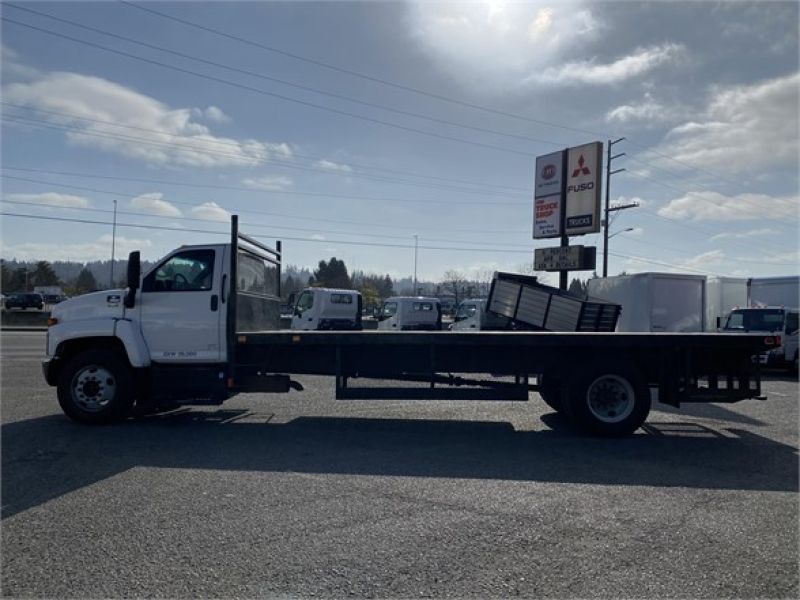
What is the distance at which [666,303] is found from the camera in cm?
1927

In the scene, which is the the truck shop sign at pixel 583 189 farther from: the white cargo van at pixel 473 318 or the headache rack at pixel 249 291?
the headache rack at pixel 249 291

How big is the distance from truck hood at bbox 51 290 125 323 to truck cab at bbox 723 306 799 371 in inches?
727

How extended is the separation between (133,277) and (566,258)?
17.5m

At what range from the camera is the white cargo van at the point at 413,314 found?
27.1 meters

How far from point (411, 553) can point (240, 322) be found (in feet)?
17.6

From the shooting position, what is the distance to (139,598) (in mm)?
3420

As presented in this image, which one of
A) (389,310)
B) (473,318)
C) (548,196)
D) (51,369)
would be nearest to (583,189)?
(548,196)

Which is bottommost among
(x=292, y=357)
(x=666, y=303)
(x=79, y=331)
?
(x=292, y=357)

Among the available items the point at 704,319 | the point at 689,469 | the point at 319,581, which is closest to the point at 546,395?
the point at 689,469

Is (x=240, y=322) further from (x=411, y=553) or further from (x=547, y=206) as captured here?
(x=547, y=206)

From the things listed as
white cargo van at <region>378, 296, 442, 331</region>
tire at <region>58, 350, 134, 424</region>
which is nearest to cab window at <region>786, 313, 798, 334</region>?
white cargo van at <region>378, 296, 442, 331</region>

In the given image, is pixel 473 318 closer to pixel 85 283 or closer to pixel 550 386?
pixel 550 386

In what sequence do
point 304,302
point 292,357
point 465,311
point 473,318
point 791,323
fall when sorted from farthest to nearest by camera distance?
point 465,311, point 304,302, point 473,318, point 791,323, point 292,357

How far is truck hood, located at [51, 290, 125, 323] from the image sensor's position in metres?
8.41
